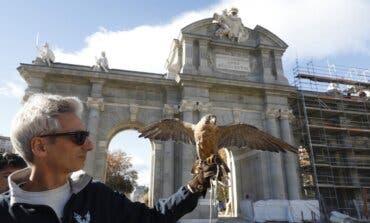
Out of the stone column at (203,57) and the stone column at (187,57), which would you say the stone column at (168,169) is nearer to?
the stone column at (187,57)

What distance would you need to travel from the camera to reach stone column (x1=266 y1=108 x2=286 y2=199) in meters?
20.0

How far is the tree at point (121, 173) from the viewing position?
3369 centimetres

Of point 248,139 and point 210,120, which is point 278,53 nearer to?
point 248,139

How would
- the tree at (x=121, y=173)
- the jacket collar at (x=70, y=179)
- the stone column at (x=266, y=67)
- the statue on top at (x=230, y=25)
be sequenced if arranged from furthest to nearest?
the tree at (x=121, y=173), the statue on top at (x=230, y=25), the stone column at (x=266, y=67), the jacket collar at (x=70, y=179)

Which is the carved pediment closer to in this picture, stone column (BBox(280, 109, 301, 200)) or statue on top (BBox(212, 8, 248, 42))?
statue on top (BBox(212, 8, 248, 42))

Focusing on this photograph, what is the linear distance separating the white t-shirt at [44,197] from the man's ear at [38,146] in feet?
0.71

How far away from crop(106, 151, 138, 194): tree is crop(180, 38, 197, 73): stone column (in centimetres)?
1577

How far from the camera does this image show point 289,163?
21.1m

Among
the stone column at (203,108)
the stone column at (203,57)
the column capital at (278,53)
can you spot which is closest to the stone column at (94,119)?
the stone column at (203,108)

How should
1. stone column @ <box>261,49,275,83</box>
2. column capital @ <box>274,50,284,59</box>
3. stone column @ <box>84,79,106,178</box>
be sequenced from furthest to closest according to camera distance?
column capital @ <box>274,50,284,59</box> → stone column @ <box>261,49,275,83</box> → stone column @ <box>84,79,106,178</box>

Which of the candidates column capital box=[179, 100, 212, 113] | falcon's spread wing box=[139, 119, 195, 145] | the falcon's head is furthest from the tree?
the falcon's head

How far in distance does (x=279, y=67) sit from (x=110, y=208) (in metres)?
22.2

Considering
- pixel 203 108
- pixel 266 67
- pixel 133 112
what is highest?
pixel 266 67

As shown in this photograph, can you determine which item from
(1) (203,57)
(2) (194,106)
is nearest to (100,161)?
(2) (194,106)
